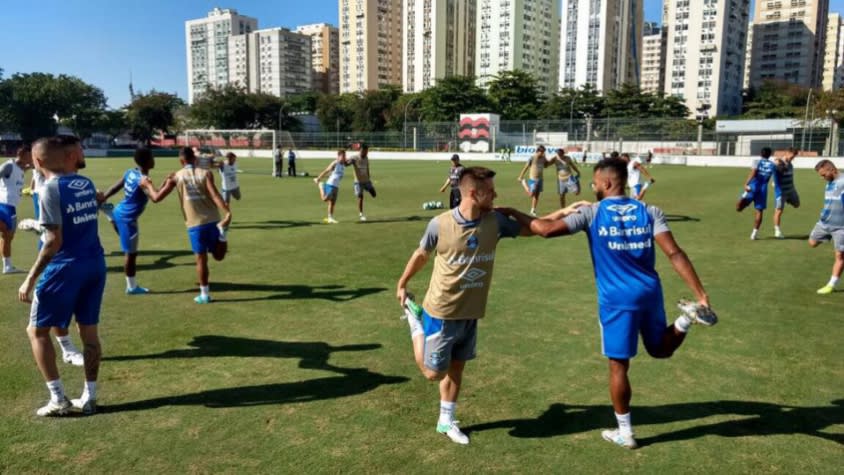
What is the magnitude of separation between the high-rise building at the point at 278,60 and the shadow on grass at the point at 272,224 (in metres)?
149

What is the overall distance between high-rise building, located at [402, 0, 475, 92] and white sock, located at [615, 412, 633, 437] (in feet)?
415

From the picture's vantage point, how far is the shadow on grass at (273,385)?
16.4ft

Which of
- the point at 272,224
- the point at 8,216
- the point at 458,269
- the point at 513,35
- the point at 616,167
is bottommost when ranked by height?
the point at 272,224

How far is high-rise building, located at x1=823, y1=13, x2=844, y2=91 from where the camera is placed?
158750 mm

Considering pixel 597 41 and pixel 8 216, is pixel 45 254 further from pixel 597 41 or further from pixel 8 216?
pixel 597 41

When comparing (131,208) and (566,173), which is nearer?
(131,208)

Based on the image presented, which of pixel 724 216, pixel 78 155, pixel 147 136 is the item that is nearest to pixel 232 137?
pixel 724 216

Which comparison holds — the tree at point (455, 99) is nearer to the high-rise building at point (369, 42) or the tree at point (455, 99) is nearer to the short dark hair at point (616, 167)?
the high-rise building at point (369, 42)

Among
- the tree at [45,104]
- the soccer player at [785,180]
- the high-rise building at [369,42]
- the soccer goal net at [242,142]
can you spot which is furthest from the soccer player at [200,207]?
the high-rise building at [369,42]

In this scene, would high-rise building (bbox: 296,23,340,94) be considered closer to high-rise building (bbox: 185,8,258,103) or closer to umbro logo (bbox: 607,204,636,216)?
high-rise building (bbox: 185,8,258,103)

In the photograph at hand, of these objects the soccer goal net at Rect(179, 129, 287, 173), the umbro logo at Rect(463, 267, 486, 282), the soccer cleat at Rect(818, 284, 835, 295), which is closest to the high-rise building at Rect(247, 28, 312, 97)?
the soccer goal net at Rect(179, 129, 287, 173)

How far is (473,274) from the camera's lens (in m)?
4.17

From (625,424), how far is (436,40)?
13304 centimetres

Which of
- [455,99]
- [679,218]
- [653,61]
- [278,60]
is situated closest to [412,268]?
[679,218]
